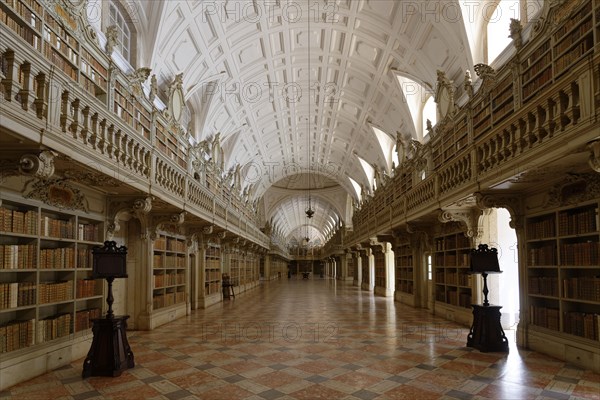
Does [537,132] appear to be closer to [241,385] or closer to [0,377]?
[241,385]

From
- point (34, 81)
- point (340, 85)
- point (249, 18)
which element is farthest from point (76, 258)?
point (340, 85)

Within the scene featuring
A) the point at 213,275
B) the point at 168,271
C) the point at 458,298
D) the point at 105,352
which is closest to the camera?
the point at 105,352

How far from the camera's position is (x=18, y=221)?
5.79 m

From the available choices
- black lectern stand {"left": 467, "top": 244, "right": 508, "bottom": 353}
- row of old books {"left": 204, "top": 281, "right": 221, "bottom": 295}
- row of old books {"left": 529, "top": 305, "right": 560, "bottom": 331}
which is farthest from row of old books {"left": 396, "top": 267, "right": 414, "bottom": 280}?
black lectern stand {"left": 467, "top": 244, "right": 508, "bottom": 353}

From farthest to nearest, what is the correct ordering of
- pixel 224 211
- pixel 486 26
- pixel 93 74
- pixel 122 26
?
pixel 224 211 → pixel 486 26 → pixel 122 26 → pixel 93 74

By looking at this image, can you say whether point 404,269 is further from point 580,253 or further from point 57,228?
point 57,228

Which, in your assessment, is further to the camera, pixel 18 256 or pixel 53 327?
pixel 53 327

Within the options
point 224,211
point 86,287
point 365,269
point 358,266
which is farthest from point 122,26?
point 358,266

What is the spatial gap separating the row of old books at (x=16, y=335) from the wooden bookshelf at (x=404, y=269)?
12379 mm

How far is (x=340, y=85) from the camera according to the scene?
1891cm

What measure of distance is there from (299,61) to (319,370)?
13925mm

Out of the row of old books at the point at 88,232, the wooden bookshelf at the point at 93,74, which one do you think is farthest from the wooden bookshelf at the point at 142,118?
the row of old books at the point at 88,232

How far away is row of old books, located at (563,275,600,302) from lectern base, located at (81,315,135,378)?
22.8 ft

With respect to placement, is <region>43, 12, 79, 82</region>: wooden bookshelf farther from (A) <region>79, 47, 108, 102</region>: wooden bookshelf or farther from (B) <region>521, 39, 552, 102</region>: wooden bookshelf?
(B) <region>521, 39, 552, 102</region>: wooden bookshelf
